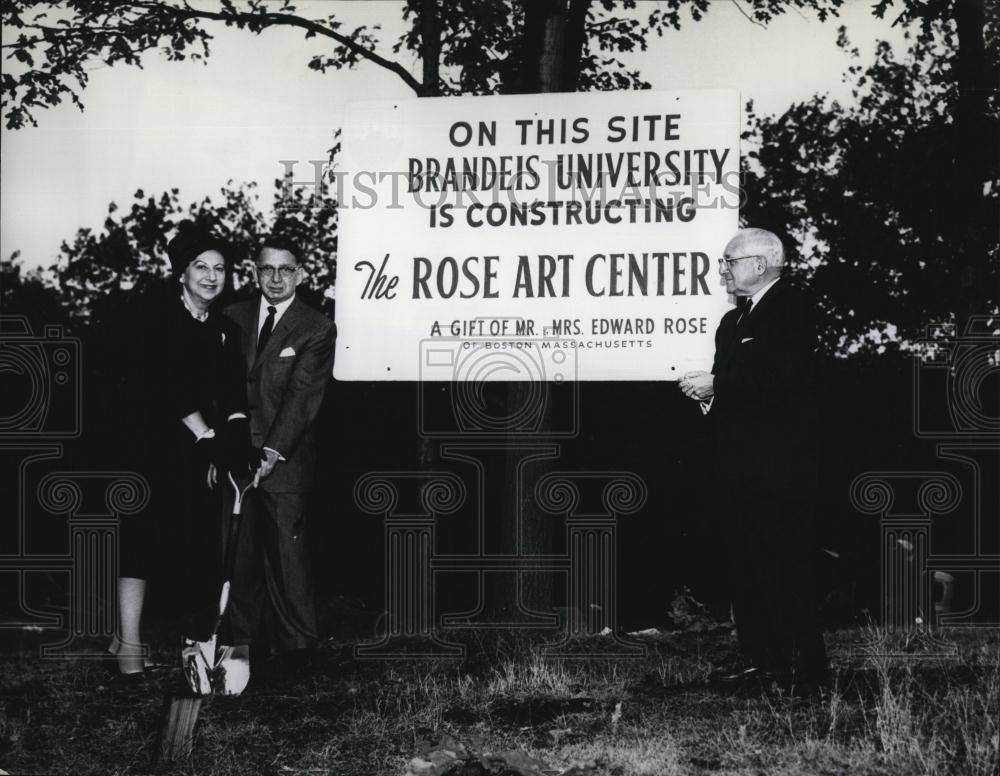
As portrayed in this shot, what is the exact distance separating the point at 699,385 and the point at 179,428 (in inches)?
107

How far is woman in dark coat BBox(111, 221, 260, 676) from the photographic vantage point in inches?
232

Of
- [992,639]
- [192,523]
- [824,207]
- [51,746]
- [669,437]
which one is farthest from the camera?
[669,437]

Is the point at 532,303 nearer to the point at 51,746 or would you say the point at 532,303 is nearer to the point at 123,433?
the point at 123,433

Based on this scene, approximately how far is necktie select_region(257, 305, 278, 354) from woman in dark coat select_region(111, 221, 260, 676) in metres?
0.27

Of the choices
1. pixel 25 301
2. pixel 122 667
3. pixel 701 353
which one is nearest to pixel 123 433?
pixel 122 667

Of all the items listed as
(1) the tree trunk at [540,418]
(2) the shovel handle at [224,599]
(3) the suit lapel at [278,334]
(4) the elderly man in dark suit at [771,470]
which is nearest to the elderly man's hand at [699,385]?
(4) the elderly man in dark suit at [771,470]

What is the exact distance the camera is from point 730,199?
6078 millimetres

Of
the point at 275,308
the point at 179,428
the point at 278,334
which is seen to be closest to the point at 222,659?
the point at 179,428

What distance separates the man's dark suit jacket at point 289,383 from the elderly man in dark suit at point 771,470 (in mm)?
2113

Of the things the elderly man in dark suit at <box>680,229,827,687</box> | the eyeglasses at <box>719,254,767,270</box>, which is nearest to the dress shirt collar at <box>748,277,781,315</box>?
the elderly man in dark suit at <box>680,229,827,687</box>

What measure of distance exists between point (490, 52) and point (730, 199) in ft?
7.79

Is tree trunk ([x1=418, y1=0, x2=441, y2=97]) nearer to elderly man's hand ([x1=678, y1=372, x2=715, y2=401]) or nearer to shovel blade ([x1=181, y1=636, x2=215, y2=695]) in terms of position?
elderly man's hand ([x1=678, y1=372, x2=715, y2=401])

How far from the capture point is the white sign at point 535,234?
6102 mm

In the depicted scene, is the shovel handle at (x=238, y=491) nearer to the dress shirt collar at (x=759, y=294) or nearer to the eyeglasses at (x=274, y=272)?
the eyeglasses at (x=274, y=272)
